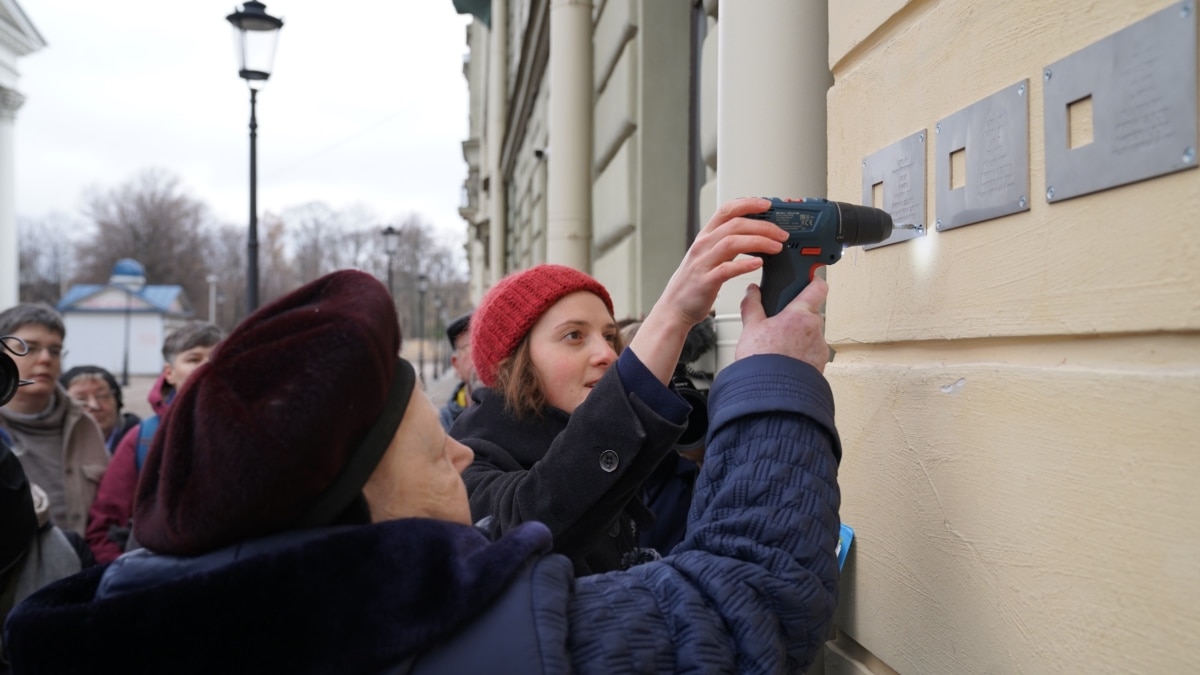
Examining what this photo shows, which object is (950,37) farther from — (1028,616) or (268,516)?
(268,516)

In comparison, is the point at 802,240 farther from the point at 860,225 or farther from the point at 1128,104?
the point at 1128,104

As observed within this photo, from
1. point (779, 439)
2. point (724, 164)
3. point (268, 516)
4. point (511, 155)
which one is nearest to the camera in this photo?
point (268, 516)

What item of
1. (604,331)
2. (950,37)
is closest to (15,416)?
(604,331)

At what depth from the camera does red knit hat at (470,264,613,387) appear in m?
2.36

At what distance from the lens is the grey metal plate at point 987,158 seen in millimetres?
1544

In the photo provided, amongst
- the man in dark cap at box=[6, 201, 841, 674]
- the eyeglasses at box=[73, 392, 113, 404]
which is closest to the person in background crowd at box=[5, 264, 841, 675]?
the man in dark cap at box=[6, 201, 841, 674]

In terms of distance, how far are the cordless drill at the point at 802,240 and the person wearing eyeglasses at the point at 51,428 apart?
3.67 metres

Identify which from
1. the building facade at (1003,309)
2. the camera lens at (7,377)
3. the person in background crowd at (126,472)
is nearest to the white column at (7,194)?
the person in background crowd at (126,472)

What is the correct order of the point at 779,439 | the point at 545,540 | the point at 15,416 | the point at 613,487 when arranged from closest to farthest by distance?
the point at 545,540 < the point at 779,439 < the point at 613,487 < the point at 15,416

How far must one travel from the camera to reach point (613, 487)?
1.91 m

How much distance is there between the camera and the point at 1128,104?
1288 millimetres

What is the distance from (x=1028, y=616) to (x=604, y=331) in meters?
1.18

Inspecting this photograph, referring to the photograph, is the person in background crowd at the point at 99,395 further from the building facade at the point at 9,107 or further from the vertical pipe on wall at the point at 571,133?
the building facade at the point at 9,107

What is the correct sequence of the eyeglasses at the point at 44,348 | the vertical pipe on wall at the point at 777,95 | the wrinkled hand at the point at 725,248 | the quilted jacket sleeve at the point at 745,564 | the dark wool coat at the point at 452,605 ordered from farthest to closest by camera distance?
the eyeglasses at the point at 44,348 < the vertical pipe on wall at the point at 777,95 < the wrinkled hand at the point at 725,248 < the quilted jacket sleeve at the point at 745,564 < the dark wool coat at the point at 452,605
